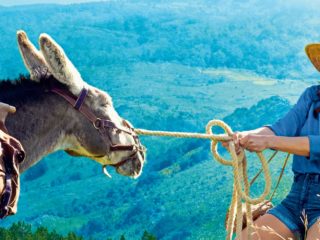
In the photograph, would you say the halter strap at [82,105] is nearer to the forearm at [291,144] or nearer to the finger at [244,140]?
the finger at [244,140]

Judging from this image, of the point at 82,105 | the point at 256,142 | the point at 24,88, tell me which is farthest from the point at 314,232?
the point at 24,88

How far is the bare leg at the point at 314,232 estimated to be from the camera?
429cm

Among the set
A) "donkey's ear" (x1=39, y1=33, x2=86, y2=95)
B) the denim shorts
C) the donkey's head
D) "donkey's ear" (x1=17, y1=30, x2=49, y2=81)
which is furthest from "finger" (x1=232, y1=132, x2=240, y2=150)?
"donkey's ear" (x1=17, y1=30, x2=49, y2=81)

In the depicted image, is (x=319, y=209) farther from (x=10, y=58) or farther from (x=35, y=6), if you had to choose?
(x=35, y=6)

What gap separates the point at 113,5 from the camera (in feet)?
486

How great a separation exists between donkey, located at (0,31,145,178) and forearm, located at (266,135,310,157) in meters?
1.20

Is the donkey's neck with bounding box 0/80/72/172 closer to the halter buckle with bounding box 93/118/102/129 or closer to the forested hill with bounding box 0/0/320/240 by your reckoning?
the halter buckle with bounding box 93/118/102/129

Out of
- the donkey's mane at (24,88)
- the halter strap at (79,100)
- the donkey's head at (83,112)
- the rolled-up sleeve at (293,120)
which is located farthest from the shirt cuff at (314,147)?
the donkey's mane at (24,88)

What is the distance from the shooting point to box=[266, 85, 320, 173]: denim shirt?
4.56 m

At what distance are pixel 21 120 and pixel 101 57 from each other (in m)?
123

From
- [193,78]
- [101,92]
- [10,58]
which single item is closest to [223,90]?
[193,78]

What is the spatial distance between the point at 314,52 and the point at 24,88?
2045mm

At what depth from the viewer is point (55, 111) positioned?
4801mm

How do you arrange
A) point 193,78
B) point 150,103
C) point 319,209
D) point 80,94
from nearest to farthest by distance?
point 319,209, point 80,94, point 150,103, point 193,78
